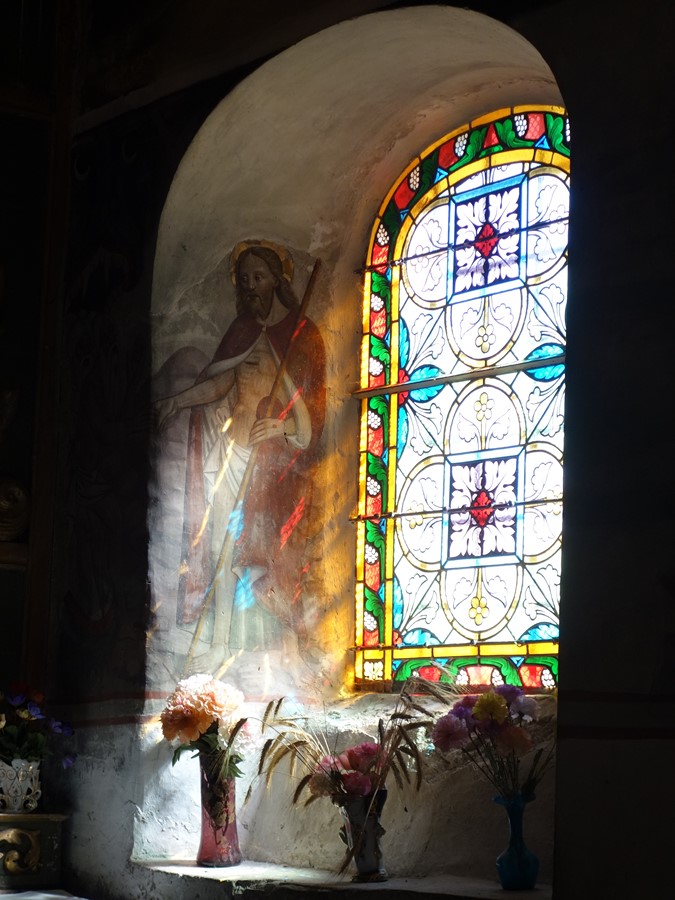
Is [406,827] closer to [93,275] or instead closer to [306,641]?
[306,641]

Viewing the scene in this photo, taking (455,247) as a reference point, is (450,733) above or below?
below

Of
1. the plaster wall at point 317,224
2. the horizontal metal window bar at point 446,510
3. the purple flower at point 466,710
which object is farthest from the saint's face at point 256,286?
the purple flower at point 466,710

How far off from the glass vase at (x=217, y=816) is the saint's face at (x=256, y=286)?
2399 mm

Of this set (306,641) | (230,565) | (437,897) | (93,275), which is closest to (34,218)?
(93,275)

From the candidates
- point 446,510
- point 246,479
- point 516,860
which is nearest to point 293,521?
point 246,479

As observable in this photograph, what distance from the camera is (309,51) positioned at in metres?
7.28

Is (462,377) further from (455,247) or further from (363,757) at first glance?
(363,757)

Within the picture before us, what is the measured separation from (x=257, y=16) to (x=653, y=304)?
9.98 ft

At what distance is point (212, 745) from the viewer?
7.04 metres

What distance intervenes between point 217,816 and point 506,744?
1.87 m

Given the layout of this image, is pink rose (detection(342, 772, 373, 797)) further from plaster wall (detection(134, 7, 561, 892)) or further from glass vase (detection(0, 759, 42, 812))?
glass vase (detection(0, 759, 42, 812))

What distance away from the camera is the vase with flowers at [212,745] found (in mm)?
6977

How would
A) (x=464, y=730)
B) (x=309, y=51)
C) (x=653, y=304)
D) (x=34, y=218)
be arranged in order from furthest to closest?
(x=34, y=218)
(x=309, y=51)
(x=464, y=730)
(x=653, y=304)

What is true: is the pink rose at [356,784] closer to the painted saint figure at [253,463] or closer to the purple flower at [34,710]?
the painted saint figure at [253,463]
